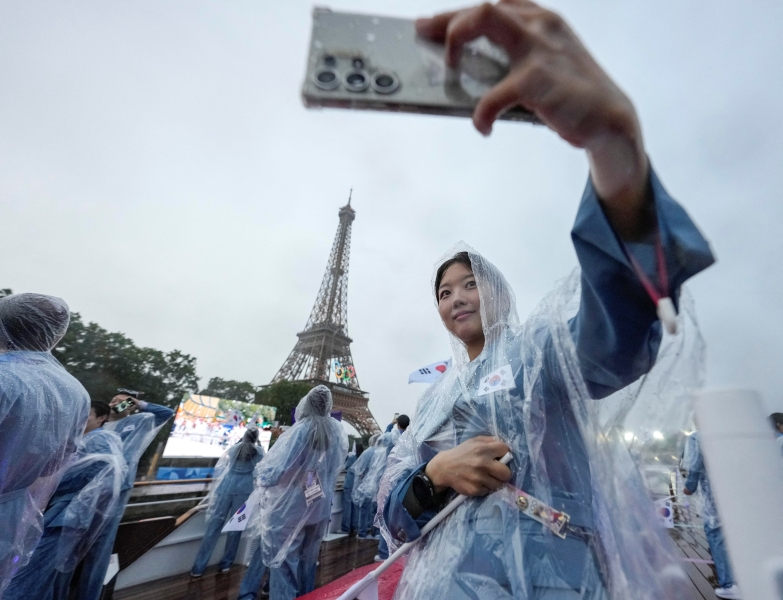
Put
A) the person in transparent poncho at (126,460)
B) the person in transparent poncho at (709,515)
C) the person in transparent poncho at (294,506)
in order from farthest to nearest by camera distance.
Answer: the person in transparent poncho at (709,515), the person in transparent poncho at (294,506), the person in transparent poncho at (126,460)

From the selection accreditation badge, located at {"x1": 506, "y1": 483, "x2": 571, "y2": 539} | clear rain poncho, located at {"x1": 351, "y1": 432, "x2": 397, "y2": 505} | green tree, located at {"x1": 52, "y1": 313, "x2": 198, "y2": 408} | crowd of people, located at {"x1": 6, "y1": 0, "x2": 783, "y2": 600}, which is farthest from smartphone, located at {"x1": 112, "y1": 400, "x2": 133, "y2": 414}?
green tree, located at {"x1": 52, "y1": 313, "x2": 198, "y2": 408}

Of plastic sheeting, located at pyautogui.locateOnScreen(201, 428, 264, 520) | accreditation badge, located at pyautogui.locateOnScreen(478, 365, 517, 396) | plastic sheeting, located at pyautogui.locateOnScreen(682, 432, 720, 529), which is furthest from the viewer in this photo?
plastic sheeting, located at pyautogui.locateOnScreen(201, 428, 264, 520)

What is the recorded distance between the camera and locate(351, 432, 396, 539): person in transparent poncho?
5910 millimetres

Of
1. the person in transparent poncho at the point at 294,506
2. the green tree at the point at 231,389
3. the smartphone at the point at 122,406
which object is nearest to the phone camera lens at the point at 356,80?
the person in transparent poncho at the point at 294,506

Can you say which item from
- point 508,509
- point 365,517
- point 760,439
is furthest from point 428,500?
point 365,517

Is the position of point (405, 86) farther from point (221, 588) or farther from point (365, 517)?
point (365, 517)

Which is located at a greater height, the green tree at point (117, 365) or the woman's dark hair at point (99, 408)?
the green tree at point (117, 365)

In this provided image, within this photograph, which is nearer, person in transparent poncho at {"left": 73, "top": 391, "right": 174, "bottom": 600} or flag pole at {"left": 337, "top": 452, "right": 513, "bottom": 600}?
flag pole at {"left": 337, "top": 452, "right": 513, "bottom": 600}

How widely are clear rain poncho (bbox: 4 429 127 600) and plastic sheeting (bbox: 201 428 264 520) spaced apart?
2043mm

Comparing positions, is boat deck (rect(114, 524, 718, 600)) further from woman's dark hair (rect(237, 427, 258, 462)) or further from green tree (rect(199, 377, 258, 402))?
green tree (rect(199, 377, 258, 402))

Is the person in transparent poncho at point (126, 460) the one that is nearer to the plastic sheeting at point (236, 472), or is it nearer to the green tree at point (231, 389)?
the plastic sheeting at point (236, 472)

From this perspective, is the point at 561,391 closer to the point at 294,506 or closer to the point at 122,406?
the point at 294,506

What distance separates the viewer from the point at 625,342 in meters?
0.64

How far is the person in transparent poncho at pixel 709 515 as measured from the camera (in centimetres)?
369
